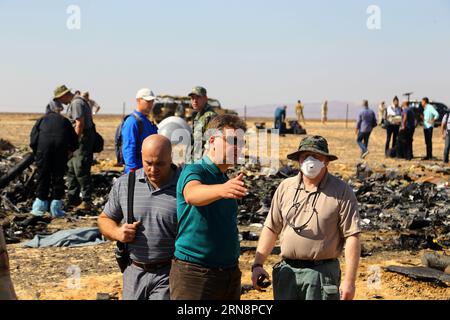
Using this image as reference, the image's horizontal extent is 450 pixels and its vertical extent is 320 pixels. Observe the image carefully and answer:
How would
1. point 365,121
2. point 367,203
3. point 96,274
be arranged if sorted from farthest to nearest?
1. point 365,121
2. point 367,203
3. point 96,274

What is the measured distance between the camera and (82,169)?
1209 centimetres

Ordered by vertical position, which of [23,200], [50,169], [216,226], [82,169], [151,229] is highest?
[216,226]

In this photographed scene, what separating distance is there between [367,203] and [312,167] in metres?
9.69

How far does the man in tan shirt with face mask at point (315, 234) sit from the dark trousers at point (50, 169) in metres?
6.88

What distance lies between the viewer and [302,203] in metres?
4.44

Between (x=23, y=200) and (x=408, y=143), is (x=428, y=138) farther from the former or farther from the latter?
(x=23, y=200)

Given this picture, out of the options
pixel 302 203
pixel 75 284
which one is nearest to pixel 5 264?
pixel 302 203

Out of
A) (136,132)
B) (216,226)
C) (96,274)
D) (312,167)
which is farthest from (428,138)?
(216,226)

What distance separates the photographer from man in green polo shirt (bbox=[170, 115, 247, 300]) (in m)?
3.96

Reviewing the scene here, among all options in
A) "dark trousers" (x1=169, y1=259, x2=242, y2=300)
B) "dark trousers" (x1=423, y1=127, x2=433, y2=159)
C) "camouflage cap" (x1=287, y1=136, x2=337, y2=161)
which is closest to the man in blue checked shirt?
"camouflage cap" (x1=287, y1=136, x2=337, y2=161)

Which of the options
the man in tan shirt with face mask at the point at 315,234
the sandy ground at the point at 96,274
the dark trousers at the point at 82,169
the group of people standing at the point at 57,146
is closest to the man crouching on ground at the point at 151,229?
the man in tan shirt with face mask at the point at 315,234

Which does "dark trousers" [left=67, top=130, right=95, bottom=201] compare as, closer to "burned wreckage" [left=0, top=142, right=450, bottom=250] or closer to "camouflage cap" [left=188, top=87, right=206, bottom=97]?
"burned wreckage" [left=0, top=142, right=450, bottom=250]

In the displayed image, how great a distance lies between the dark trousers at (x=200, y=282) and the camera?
13.4ft
